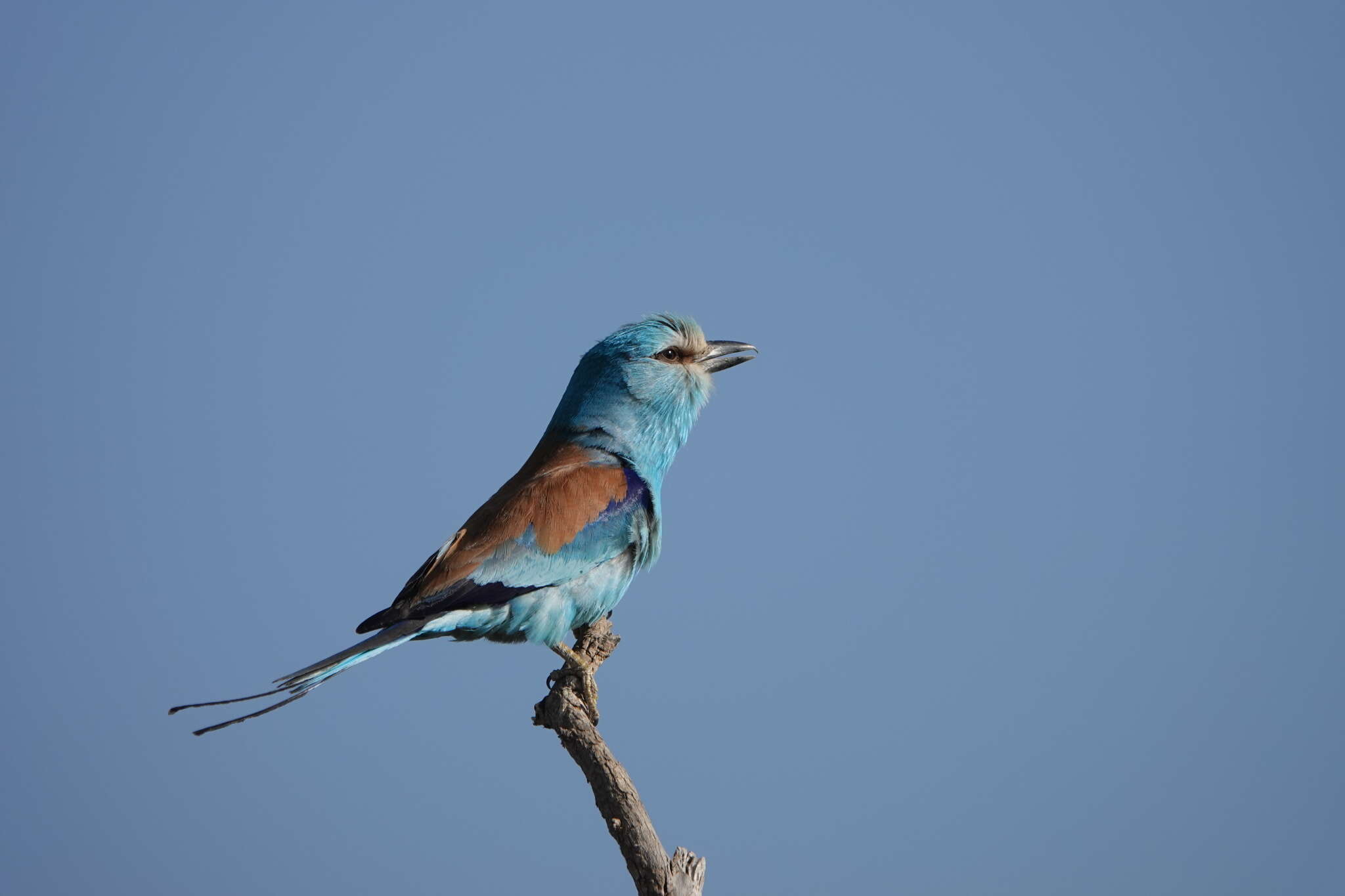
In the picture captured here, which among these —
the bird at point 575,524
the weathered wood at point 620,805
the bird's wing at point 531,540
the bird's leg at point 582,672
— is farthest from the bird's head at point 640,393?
the weathered wood at point 620,805

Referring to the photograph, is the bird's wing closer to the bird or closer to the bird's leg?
the bird

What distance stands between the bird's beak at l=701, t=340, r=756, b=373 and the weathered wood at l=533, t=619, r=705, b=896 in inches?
60.3

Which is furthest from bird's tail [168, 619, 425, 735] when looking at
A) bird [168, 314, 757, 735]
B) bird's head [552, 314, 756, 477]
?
bird's head [552, 314, 756, 477]

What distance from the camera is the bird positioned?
3.88 m

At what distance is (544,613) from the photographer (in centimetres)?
405

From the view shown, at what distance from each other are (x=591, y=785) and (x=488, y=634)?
0.65 metres

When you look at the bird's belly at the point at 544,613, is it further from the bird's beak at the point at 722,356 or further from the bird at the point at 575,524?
the bird's beak at the point at 722,356

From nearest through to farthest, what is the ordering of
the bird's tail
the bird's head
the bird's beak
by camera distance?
the bird's tail
the bird's head
the bird's beak

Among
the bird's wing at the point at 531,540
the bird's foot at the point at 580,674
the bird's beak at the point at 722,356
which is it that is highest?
the bird's beak at the point at 722,356

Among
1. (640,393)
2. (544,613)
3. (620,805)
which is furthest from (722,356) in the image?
(620,805)

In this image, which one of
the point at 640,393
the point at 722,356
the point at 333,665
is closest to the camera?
the point at 333,665

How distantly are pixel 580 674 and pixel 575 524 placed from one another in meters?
0.51

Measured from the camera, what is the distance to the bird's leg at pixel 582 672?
4098 mm

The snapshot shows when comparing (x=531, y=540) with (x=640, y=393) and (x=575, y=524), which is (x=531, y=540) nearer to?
(x=575, y=524)
